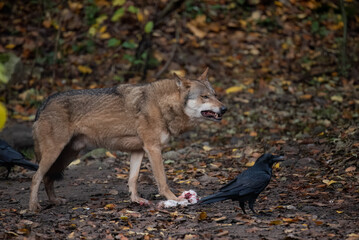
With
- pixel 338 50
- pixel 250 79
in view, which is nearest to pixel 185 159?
pixel 250 79

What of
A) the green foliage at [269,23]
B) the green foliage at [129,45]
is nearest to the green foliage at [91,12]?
the green foliage at [129,45]

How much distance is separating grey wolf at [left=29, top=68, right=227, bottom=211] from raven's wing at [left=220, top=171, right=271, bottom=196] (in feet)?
4.49

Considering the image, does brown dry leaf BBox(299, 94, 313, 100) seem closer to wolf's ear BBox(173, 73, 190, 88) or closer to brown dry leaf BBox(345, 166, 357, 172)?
brown dry leaf BBox(345, 166, 357, 172)

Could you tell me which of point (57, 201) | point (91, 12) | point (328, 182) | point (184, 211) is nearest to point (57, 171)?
point (57, 201)

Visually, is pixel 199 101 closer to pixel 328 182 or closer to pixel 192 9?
pixel 328 182

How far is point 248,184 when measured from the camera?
19.7ft

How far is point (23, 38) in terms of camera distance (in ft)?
53.4

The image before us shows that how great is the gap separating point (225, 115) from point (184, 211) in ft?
21.0

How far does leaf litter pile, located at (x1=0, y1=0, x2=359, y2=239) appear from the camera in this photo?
610 centimetres

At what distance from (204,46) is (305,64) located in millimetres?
3248

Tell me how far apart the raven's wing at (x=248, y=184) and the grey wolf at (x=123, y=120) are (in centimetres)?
137

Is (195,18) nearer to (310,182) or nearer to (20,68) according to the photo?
(20,68)

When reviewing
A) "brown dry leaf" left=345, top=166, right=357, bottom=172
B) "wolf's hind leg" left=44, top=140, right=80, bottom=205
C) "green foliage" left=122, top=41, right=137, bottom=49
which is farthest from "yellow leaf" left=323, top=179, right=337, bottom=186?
"green foliage" left=122, top=41, right=137, bottom=49

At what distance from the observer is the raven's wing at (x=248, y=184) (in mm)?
5977
